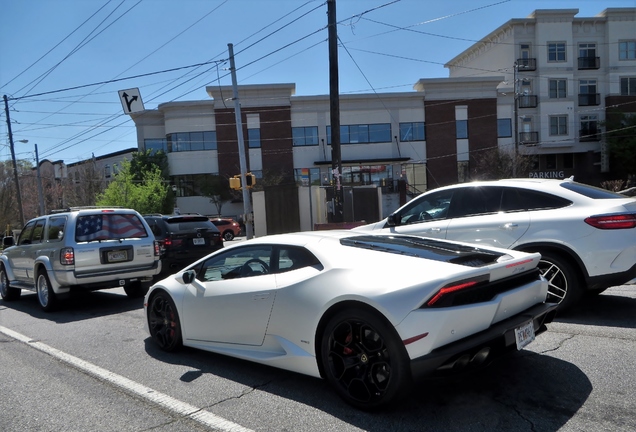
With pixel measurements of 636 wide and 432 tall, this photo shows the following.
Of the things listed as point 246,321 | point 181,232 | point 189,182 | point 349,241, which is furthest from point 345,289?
point 189,182

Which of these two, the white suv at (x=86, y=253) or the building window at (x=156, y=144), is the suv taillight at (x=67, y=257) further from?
the building window at (x=156, y=144)

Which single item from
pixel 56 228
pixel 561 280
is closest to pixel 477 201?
pixel 561 280

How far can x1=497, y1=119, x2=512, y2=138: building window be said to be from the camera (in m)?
42.7

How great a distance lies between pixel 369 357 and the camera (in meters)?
3.47

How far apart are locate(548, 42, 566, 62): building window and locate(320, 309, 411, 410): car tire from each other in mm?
45263

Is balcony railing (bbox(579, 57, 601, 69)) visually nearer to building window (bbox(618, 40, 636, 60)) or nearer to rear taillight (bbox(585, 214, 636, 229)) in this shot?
building window (bbox(618, 40, 636, 60))

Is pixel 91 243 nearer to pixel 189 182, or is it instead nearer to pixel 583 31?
pixel 189 182

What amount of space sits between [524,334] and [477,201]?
10.5ft

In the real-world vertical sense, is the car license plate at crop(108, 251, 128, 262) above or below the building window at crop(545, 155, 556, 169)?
below

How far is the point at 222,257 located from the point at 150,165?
3923 centimetres

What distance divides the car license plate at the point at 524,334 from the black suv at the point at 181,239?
28.1 ft

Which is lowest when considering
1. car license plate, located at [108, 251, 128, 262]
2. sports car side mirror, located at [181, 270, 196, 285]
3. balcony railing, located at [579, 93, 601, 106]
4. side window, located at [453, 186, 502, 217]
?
car license plate, located at [108, 251, 128, 262]

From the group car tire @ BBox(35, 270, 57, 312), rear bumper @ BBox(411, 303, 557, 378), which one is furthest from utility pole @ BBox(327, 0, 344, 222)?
rear bumper @ BBox(411, 303, 557, 378)

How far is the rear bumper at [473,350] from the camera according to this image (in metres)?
3.17
